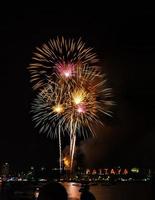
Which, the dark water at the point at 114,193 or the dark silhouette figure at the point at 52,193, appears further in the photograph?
the dark water at the point at 114,193

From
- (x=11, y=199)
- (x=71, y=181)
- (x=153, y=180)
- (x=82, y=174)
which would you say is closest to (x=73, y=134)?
(x=11, y=199)

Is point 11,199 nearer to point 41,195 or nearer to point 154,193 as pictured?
point 154,193

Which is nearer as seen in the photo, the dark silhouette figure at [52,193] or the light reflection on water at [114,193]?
the dark silhouette figure at [52,193]

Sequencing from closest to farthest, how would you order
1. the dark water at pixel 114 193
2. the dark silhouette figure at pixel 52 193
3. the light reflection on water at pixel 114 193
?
the dark silhouette figure at pixel 52 193 < the dark water at pixel 114 193 < the light reflection on water at pixel 114 193

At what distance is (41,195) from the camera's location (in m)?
4.27

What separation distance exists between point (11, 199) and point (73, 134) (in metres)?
27.7

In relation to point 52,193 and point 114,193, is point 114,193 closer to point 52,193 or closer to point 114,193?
point 114,193

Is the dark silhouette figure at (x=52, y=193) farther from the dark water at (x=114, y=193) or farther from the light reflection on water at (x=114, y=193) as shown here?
the light reflection on water at (x=114, y=193)

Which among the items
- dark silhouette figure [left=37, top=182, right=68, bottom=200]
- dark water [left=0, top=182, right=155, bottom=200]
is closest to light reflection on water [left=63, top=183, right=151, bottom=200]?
dark water [left=0, top=182, right=155, bottom=200]

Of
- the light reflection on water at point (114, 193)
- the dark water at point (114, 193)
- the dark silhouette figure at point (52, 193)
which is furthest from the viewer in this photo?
the light reflection on water at point (114, 193)

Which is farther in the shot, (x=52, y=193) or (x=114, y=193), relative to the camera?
(x=114, y=193)

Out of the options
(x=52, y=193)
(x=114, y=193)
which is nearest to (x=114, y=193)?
(x=114, y=193)

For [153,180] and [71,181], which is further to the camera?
[71,181]

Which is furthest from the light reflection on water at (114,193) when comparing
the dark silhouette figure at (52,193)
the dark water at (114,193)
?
the dark silhouette figure at (52,193)
